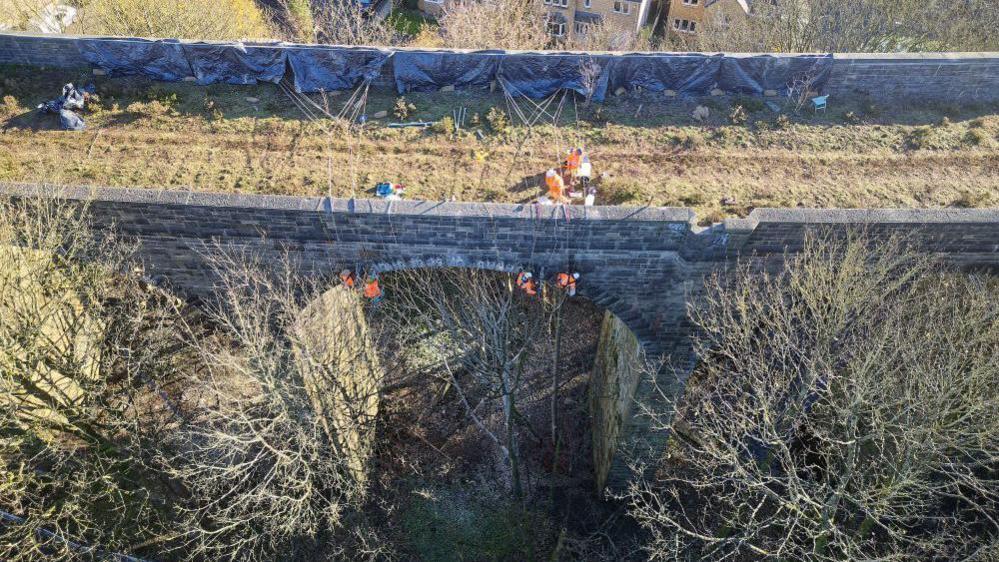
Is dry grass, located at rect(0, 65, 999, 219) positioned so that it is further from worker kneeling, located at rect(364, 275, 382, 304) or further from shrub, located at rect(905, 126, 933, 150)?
worker kneeling, located at rect(364, 275, 382, 304)

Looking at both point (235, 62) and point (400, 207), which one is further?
point (235, 62)

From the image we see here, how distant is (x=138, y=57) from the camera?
18.4m

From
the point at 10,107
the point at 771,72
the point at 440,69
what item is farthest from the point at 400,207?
the point at 10,107

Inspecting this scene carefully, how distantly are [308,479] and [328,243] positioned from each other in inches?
204

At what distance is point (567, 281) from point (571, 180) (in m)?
3.23

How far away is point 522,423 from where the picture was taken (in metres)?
19.6

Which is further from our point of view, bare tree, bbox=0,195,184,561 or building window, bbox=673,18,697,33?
building window, bbox=673,18,697,33

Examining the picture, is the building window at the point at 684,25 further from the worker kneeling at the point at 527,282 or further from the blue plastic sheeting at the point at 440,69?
A: the worker kneeling at the point at 527,282

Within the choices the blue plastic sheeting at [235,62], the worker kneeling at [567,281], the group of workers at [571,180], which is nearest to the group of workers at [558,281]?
the worker kneeling at [567,281]

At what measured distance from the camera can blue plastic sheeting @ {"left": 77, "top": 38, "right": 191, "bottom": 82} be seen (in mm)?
18250

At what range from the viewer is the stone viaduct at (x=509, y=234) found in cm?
1276

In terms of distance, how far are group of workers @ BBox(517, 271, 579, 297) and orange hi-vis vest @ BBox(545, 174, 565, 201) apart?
2228 mm

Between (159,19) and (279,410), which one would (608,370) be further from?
(159,19)

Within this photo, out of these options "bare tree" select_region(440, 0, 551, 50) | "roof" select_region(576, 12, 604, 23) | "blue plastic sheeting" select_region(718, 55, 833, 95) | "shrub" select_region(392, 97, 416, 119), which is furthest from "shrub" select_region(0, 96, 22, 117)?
"roof" select_region(576, 12, 604, 23)
